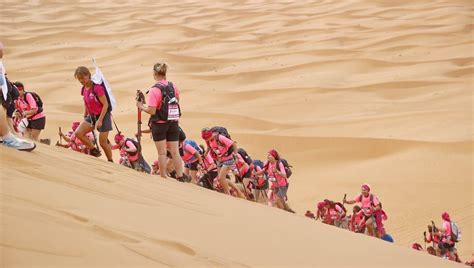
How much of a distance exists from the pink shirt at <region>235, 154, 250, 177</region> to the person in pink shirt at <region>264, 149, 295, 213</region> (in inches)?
13.3

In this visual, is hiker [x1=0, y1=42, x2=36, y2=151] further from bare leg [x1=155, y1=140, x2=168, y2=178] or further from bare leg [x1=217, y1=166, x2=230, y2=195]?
bare leg [x1=217, y1=166, x2=230, y2=195]

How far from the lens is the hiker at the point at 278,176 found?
941 cm

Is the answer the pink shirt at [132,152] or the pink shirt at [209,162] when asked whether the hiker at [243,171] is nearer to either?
the pink shirt at [209,162]

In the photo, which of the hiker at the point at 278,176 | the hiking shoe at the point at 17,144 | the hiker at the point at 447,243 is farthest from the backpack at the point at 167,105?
the hiker at the point at 447,243

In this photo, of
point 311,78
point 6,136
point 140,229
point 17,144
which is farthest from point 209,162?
point 311,78

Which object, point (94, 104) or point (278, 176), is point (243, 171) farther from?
point (94, 104)

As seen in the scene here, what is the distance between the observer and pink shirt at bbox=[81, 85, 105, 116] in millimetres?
7133

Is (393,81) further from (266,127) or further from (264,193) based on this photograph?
(264,193)

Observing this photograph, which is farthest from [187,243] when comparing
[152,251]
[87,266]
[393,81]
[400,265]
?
[393,81]

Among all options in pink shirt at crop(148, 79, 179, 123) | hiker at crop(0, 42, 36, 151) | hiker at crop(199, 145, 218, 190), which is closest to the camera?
hiker at crop(0, 42, 36, 151)

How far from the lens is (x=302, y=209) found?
11.6 metres

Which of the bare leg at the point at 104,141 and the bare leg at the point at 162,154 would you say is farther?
the bare leg at the point at 104,141

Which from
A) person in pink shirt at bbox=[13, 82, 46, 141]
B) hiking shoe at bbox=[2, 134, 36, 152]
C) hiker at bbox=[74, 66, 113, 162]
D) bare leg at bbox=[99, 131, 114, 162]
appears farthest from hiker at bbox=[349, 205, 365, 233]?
hiking shoe at bbox=[2, 134, 36, 152]

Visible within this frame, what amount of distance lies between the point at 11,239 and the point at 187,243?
101 centimetres
